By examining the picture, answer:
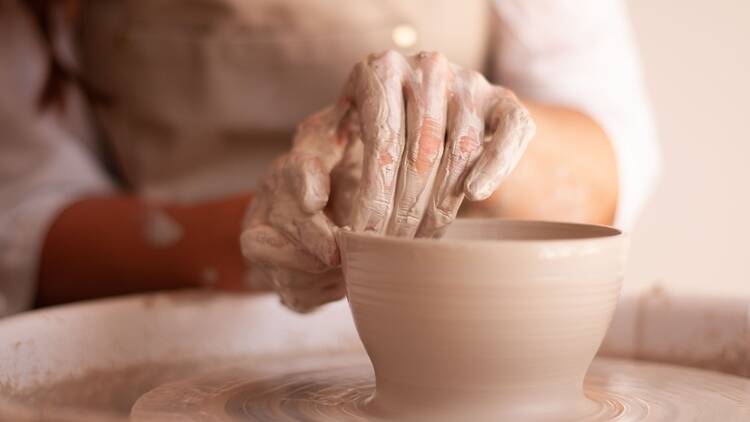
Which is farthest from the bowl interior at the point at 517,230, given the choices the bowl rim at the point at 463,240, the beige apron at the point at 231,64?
the beige apron at the point at 231,64

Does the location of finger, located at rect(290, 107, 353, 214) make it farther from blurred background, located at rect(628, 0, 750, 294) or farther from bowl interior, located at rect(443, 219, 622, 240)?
blurred background, located at rect(628, 0, 750, 294)

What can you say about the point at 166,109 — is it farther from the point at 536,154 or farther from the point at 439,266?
the point at 439,266

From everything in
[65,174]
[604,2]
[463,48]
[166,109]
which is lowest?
[65,174]

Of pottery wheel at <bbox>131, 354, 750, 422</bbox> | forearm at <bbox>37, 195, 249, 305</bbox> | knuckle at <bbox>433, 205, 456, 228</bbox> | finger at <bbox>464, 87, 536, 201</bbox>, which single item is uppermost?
finger at <bbox>464, 87, 536, 201</bbox>

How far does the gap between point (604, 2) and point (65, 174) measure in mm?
982

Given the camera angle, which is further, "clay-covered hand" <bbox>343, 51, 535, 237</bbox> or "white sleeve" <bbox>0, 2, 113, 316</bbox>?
"white sleeve" <bbox>0, 2, 113, 316</bbox>

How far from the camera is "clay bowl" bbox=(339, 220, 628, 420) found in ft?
2.16

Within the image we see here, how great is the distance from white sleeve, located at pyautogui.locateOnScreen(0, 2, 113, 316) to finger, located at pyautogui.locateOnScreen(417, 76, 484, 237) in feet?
2.93

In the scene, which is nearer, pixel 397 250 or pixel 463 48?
pixel 397 250

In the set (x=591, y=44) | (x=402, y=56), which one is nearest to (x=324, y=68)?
(x=591, y=44)

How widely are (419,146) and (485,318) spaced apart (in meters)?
0.16

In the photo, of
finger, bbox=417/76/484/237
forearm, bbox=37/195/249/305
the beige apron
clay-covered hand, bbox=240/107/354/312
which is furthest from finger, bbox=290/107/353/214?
the beige apron

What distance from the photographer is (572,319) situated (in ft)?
2.23

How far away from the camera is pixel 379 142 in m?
0.73
